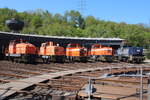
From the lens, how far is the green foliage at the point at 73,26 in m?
70.3

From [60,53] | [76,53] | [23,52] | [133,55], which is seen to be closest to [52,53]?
[60,53]

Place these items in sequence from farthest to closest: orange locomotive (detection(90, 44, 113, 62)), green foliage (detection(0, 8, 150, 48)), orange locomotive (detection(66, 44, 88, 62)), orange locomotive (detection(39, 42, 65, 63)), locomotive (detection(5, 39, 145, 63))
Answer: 1. green foliage (detection(0, 8, 150, 48))
2. orange locomotive (detection(90, 44, 113, 62))
3. orange locomotive (detection(66, 44, 88, 62))
4. orange locomotive (detection(39, 42, 65, 63))
5. locomotive (detection(5, 39, 145, 63))

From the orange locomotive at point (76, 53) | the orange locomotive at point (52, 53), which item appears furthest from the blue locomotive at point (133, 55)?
the orange locomotive at point (52, 53)

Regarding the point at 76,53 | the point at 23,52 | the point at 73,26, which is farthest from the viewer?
the point at 73,26

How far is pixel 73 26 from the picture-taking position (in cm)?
10462

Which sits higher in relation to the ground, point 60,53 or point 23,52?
point 23,52

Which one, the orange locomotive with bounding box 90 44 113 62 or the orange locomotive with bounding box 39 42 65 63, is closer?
the orange locomotive with bounding box 39 42 65 63

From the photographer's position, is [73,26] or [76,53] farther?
[73,26]

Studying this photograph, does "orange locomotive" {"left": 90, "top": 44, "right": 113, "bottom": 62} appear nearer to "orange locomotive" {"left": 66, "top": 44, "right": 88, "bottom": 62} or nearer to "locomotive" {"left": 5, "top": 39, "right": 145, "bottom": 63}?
"locomotive" {"left": 5, "top": 39, "right": 145, "bottom": 63}

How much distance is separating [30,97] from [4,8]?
99.0 metres

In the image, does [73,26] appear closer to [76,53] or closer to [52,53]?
[76,53]

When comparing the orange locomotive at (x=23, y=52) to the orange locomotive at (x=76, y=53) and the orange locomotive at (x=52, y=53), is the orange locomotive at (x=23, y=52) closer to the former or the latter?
the orange locomotive at (x=52, y=53)

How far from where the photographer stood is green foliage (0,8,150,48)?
70262mm

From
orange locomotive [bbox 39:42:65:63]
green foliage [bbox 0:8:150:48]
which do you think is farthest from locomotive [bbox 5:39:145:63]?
green foliage [bbox 0:8:150:48]
